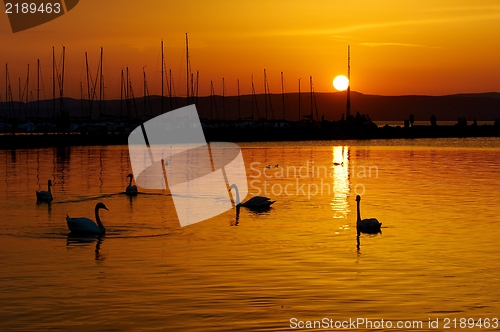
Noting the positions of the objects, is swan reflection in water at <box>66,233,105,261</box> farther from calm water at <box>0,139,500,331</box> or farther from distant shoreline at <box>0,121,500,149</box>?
distant shoreline at <box>0,121,500,149</box>

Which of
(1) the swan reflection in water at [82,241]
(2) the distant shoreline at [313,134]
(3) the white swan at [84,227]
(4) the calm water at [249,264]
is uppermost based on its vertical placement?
(2) the distant shoreline at [313,134]

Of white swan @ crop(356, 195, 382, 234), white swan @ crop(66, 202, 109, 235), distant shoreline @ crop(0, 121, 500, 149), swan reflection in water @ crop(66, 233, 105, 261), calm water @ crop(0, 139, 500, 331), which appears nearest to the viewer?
calm water @ crop(0, 139, 500, 331)

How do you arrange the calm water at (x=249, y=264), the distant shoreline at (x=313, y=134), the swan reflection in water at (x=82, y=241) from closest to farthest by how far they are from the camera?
the calm water at (x=249, y=264)
the swan reflection in water at (x=82, y=241)
the distant shoreline at (x=313, y=134)

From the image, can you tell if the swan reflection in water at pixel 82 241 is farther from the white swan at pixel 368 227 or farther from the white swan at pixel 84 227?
the white swan at pixel 368 227

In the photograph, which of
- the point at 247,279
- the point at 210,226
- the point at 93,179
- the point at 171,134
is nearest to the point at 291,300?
the point at 247,279

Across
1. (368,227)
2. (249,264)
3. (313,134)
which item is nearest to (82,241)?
(249,264)

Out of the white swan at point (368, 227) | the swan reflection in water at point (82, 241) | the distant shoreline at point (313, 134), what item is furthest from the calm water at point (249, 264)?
the distant shoreline at point (313, 134)

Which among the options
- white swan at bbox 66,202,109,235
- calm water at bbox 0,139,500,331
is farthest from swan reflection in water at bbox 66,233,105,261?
white swan at bbox 66,202,109,235

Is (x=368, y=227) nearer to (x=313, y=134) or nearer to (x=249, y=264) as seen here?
(x=249, y=264)

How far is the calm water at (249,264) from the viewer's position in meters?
13.6

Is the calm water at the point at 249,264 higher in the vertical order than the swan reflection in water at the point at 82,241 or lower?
lower

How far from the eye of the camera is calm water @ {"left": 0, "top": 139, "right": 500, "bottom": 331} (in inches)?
537

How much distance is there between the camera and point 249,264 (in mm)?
17969

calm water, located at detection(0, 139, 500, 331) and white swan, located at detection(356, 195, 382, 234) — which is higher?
white swan, located at detection(356, 195, 382, 234)
